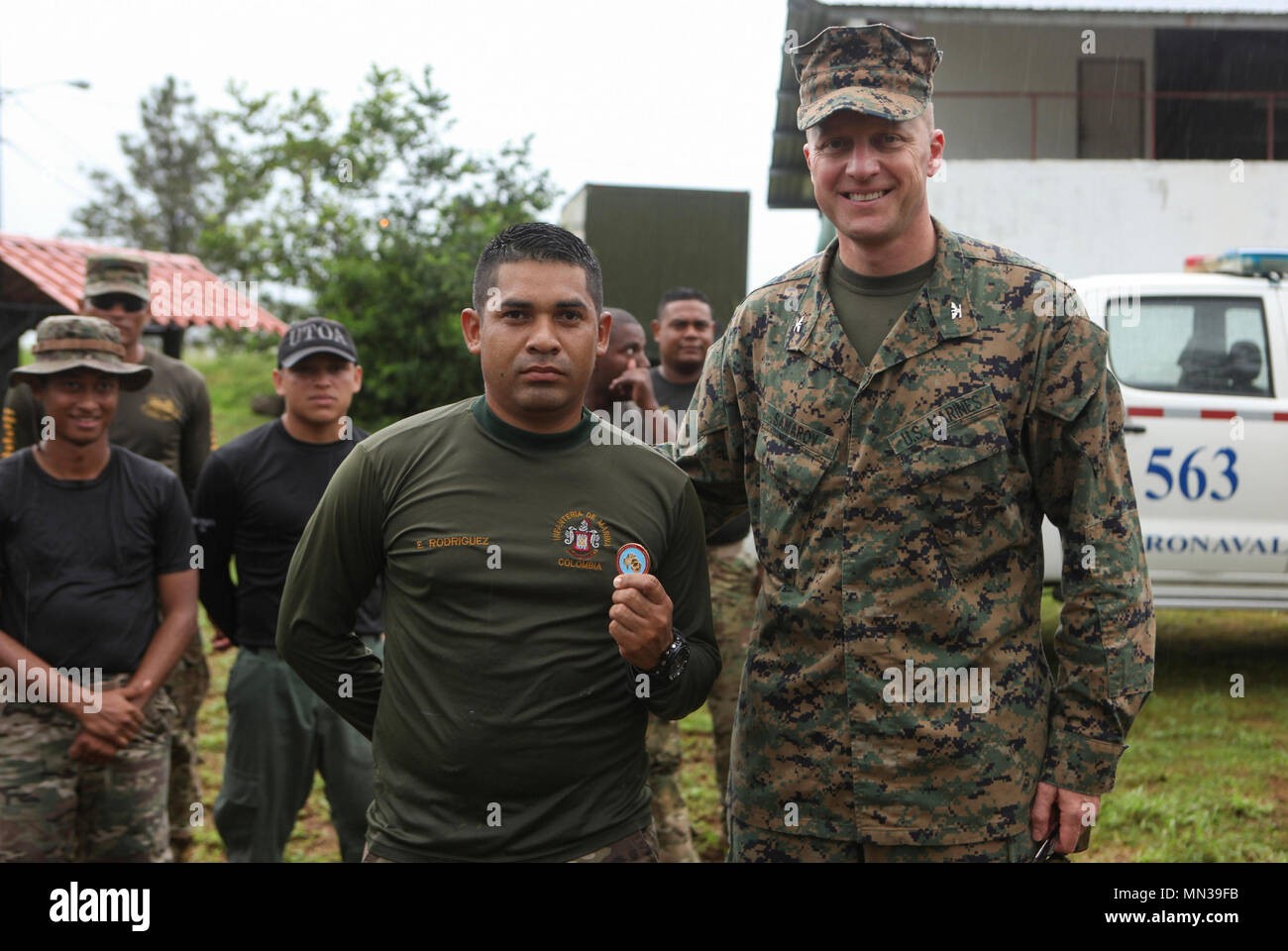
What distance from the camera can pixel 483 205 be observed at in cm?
1844

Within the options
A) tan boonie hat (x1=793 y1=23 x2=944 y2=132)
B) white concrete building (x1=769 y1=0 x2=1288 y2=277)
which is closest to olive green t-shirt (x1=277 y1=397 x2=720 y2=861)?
tan boonie hat (x1=793 y1=23 x2=944 y2=132)

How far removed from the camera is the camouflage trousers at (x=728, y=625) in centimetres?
454

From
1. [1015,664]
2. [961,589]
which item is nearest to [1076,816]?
[1015,664]

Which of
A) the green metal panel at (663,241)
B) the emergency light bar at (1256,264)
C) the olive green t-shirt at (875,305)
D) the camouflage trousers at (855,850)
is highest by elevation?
the green metal panel at (663,241)

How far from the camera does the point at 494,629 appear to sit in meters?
2.19

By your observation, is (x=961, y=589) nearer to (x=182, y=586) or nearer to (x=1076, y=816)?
(x=1076, y=816)

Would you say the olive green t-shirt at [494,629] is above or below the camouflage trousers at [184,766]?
above

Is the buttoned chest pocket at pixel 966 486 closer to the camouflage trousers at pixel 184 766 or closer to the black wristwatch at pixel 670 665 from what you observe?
the black wristwatch at pixel 670 665

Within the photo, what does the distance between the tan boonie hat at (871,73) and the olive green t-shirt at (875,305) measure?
32 centimetres

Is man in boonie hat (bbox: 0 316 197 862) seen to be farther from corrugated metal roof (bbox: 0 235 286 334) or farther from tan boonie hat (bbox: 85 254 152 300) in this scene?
corrugated metal roof (bbox: 0 235 286 334)

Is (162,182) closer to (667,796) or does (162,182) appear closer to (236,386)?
(236,386)

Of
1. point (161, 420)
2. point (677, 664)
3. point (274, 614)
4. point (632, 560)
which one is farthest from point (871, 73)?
point (161, 420)

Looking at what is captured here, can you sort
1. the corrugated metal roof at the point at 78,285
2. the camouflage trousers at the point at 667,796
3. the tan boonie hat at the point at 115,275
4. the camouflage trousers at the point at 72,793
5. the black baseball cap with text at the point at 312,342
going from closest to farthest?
the camouflage trousers at the point at 72,793, the black baseball cap with text at the point at 312,342, the camouflage trousers at the point at 667,796, the tan boonie hat at the point at 115,275, the corrugated metal roof at the point at 78,285

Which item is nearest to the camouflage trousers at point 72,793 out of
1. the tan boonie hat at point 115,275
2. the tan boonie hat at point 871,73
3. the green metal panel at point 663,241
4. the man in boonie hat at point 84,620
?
the man in boonie hat at point 84,620
